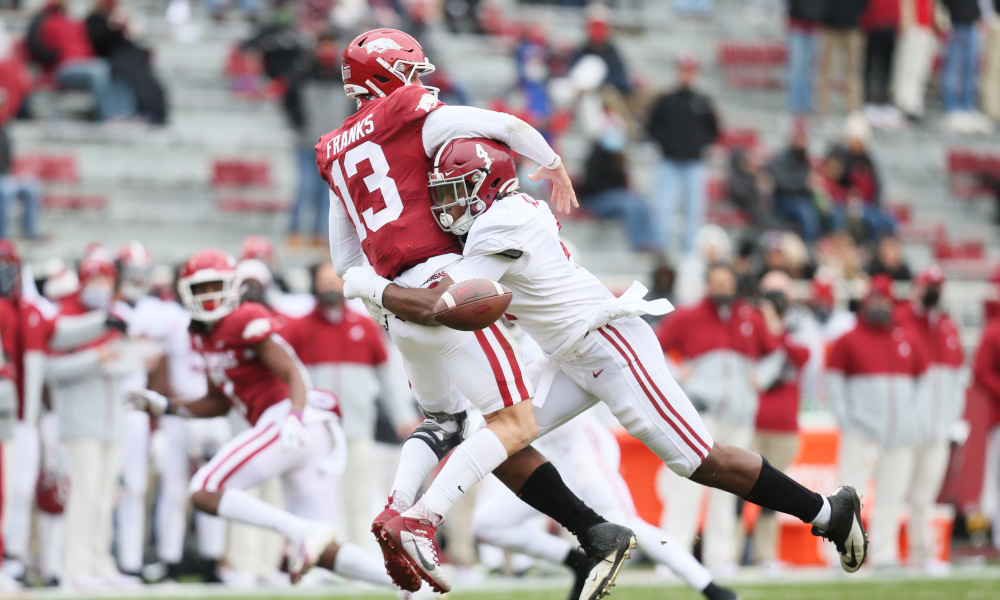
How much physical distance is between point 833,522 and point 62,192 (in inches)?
355

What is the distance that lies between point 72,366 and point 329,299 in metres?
1.68

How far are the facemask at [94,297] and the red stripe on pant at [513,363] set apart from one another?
14.9ft

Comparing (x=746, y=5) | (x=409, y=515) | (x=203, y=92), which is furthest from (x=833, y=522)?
(x=746, y=5)

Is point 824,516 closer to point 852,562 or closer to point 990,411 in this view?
point 852,562

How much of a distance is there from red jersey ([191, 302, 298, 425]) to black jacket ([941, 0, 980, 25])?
459 inches

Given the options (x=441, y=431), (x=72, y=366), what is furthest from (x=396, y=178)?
(x=72, y=366)

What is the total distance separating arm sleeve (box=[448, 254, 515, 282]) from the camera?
17.2 feet

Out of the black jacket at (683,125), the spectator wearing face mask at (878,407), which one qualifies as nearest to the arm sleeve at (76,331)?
the spectator wearing face mask at (878,407)

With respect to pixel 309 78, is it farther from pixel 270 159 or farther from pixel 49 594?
pixel 49 594

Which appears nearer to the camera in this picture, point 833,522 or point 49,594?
point 833,522

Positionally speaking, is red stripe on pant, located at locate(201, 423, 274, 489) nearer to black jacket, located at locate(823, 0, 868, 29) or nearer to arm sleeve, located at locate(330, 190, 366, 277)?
arm sleeve, located at locate(330, 190, 366, 277)

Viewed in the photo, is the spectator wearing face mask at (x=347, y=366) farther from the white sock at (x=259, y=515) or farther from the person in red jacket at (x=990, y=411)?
the person in red jacket at (x=990, y=411)

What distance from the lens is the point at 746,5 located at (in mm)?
18281

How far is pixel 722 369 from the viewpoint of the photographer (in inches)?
392
